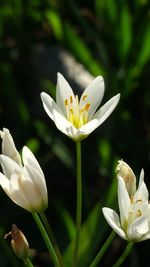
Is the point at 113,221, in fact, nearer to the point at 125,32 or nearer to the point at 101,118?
the point at 101,118

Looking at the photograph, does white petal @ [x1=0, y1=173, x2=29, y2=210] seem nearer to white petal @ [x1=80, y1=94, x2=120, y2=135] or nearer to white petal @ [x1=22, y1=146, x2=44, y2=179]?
white petal @ [x1=22, y1=146, x2=44, y2=179]

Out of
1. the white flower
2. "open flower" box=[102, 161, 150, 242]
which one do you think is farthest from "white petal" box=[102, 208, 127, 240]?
the white flower

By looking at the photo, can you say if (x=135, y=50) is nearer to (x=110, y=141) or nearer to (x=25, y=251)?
(x=110, y=141)

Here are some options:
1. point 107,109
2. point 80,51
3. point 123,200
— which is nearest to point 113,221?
point 123,200

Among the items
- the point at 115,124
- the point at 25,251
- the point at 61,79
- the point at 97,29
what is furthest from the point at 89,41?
the point at 25,251

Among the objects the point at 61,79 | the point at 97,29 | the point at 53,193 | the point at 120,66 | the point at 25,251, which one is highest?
the point at 97,29

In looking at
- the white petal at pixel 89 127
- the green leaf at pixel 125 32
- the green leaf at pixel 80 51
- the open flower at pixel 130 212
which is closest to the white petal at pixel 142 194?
the open flower at pixel 130 212

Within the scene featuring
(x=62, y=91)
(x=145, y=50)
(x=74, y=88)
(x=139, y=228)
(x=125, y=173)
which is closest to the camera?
(x=139, y=228)
